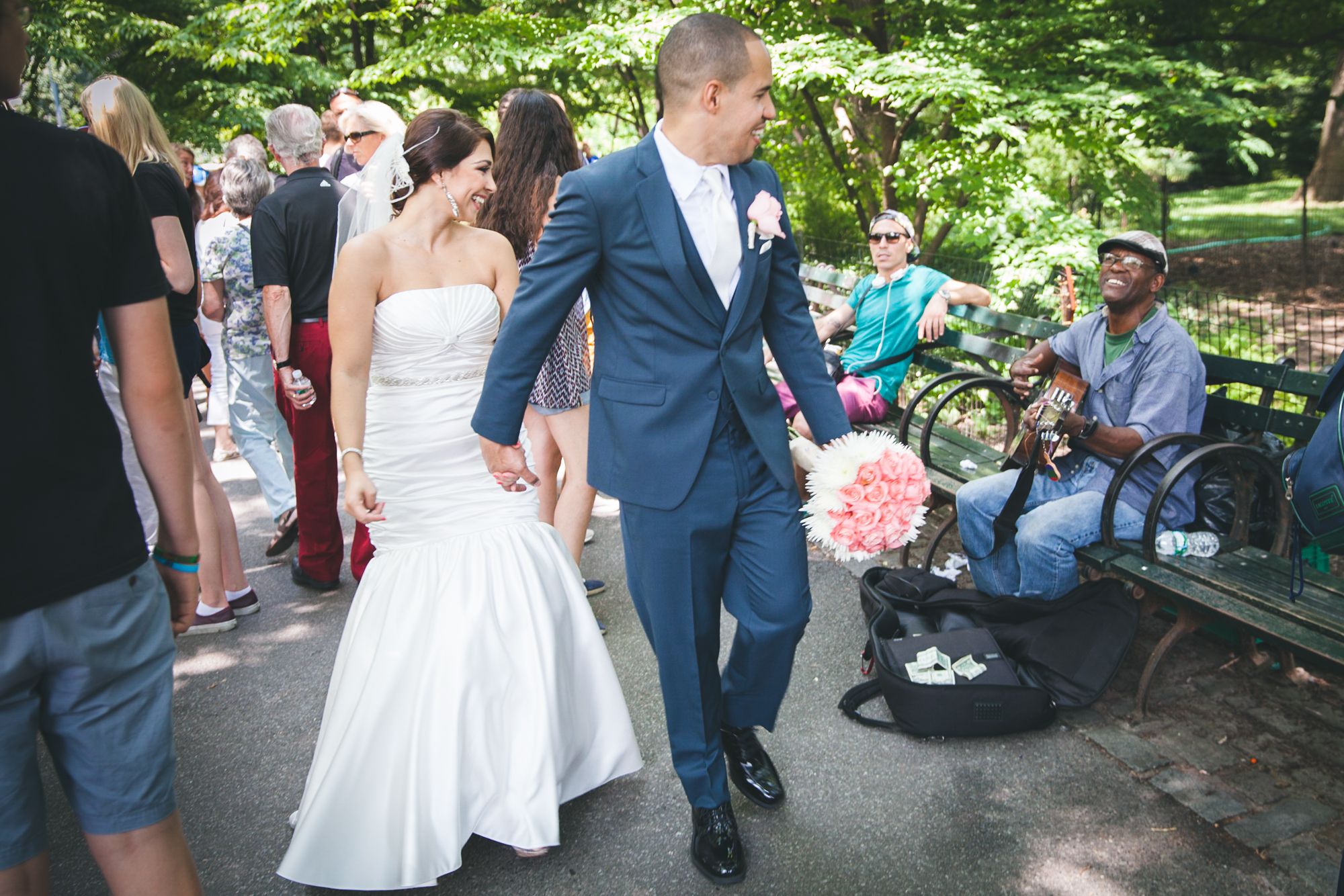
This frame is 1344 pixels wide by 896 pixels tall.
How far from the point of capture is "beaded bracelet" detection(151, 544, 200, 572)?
1.95 meters

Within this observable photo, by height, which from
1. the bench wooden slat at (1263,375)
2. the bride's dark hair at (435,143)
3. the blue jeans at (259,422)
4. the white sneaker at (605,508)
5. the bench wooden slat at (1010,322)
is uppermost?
the bride's dark hair at (435,143)

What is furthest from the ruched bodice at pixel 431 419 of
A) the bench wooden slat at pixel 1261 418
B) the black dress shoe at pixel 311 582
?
the bench wooden slat at pixel 1261 418

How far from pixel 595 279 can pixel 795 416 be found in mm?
2786

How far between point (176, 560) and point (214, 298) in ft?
12.9

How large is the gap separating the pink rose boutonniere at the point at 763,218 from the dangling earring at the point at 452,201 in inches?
48.2

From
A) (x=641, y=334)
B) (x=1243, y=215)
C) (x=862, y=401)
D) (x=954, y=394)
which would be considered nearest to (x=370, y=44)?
(x=862, y=401)

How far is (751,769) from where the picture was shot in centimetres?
300

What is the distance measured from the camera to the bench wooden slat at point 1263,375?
3514 millimetres

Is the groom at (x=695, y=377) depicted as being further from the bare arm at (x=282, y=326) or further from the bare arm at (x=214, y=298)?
the bare arm at (x=214, y=298)

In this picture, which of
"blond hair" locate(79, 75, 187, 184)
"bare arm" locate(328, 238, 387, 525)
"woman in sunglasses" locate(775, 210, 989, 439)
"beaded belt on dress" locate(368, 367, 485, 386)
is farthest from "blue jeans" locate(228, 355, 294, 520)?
"woman in sunglasses" locate(775, 210, 989, 439)

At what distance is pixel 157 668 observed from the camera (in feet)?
5.99

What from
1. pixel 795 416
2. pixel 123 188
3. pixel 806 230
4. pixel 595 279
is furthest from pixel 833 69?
pixel 123 188

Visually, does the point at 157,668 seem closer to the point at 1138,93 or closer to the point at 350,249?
the point at 350,249

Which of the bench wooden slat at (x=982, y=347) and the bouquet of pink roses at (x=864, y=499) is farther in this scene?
the bench wooden slat at (x=982, y=347)
